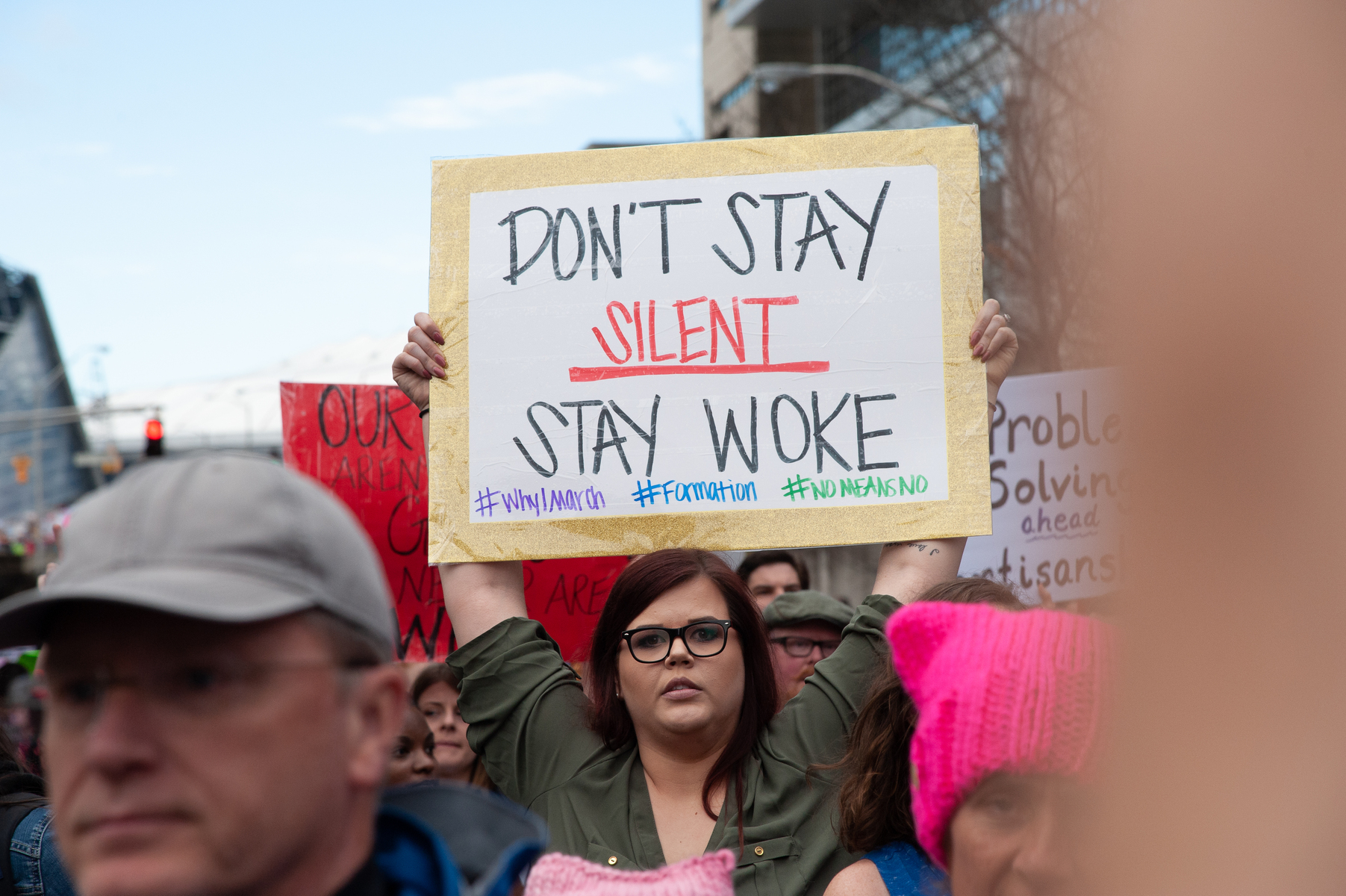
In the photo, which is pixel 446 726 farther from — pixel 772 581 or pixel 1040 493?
pixel 1040 493

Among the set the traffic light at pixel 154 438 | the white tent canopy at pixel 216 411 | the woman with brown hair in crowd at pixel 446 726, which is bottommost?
the woman with brown hair in crowd at pixel 446 726

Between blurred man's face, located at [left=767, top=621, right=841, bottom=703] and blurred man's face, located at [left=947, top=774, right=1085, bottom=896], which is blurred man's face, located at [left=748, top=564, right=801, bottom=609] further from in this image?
blurred man's face, located at [left=947, top=774, right=1085, bottom=896]

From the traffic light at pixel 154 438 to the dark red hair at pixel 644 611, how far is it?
327 cm

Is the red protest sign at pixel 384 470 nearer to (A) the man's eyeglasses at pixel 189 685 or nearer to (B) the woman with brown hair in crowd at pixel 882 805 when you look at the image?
(B) the woman with brown hair in crowd at pixel 882 805

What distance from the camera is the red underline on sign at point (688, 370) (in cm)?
311

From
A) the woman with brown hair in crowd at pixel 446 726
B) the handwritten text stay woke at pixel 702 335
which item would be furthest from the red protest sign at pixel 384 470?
the handwritten text stay woke at pixel 702 335

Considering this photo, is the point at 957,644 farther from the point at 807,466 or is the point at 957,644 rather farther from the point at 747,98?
the point at 747,98

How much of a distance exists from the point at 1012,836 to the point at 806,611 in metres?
A: 2.56

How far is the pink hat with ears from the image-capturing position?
180cm

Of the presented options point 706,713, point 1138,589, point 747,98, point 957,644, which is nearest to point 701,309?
point 706,713

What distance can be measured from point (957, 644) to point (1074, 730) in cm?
22

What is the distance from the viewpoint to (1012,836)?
6.00 feet

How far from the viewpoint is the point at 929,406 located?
3043mm

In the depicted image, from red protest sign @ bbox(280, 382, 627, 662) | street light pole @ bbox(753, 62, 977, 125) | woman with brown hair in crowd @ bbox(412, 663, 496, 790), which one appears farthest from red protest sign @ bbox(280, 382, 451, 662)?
street light pole @ bbox(753, 62, 977, 125)
